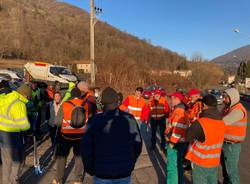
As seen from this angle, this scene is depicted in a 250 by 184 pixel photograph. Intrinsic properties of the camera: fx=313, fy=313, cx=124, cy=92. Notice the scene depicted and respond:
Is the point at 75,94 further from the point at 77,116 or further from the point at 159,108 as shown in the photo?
the point at 159,108

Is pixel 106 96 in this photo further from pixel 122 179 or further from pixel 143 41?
pixel 143 41

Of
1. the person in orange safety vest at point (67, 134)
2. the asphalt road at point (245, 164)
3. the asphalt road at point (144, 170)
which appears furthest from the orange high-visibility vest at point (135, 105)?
the person in orange safety vest at point (67, 134)

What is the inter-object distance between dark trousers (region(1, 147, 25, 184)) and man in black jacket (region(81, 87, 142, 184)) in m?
2.27

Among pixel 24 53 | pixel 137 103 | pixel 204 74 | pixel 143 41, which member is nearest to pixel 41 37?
pixel 24 53

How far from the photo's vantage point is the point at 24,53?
6825 centimetres

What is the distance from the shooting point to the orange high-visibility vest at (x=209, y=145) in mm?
4242

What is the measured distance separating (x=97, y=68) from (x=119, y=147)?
23.2 m

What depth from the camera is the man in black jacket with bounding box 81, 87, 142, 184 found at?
11.0 feet

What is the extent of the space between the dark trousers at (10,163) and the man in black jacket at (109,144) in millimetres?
2271

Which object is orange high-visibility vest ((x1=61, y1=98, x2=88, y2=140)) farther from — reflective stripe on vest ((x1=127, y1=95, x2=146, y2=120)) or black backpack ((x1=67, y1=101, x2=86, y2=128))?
reflective stripe on vest ((x1=127, y1=95, x2=146, y2=120))

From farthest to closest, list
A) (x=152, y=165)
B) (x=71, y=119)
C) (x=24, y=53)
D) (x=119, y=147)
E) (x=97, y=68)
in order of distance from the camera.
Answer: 1. (x=24, y=53)
2. (x=97, y=68)
3. (x=152, y=165)
4. (x=71, y=119)
5. (x=119, y=147)

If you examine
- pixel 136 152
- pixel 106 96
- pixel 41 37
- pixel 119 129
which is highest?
pixel 41 37

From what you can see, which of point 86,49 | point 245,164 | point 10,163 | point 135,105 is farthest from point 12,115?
point 86,49

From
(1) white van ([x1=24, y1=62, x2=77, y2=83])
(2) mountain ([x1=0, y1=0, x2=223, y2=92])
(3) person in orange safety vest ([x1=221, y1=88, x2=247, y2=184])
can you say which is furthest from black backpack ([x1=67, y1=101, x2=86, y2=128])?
(1) white van ([x1=24, y1=62, x2=77, y2=83])
